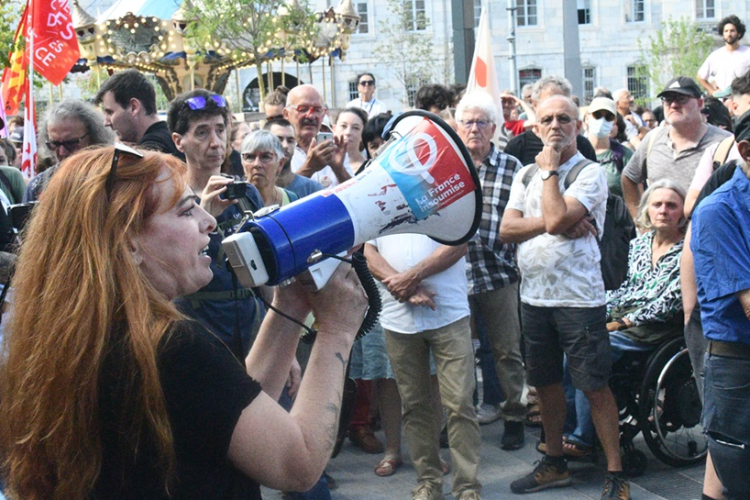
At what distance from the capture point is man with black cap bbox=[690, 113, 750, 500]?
3.32 m

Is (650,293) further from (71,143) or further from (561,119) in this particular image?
(71,143)

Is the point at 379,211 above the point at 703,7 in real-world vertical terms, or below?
below

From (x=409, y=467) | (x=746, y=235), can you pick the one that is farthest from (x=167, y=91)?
(x=746, y=235)

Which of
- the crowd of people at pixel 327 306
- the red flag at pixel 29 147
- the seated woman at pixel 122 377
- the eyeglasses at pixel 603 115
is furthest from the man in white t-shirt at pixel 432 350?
the red flag at pixel 29 147

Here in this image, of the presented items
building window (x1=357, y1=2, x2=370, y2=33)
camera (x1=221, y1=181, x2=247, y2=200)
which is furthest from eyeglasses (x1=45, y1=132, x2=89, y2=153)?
building window (x1=357, y1=2, x2=370, y2=33)

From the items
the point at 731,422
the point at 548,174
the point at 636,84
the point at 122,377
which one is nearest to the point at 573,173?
the point at 548,174

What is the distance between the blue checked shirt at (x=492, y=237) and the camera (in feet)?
17.9

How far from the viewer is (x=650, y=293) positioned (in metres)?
4.96

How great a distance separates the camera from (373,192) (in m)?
2.09

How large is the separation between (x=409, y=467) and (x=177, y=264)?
363 centimetres

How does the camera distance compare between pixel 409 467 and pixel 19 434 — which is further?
pixel 409 467

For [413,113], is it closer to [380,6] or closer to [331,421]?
[331,421]

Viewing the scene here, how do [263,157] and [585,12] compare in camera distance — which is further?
[585,12]

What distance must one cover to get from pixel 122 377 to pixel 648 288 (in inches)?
153
